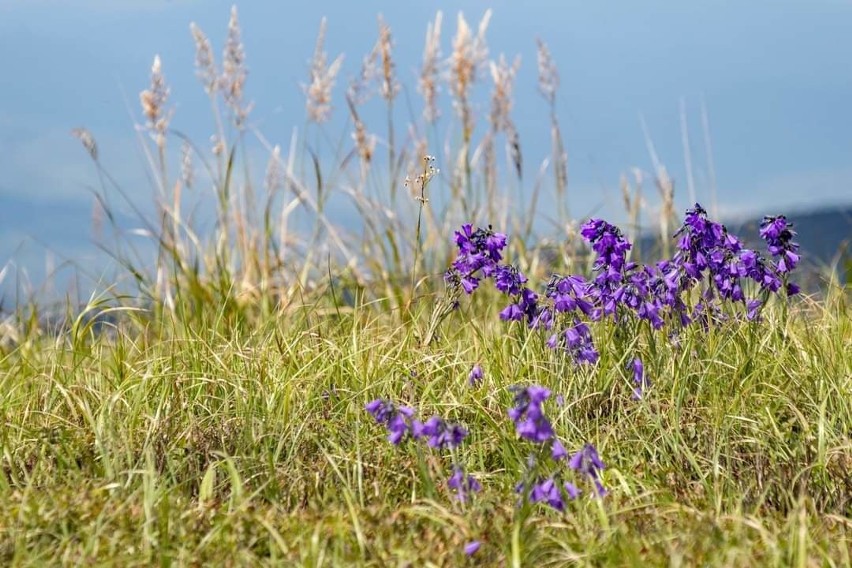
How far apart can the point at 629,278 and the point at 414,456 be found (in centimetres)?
112

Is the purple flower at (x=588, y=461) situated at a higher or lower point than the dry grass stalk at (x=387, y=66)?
lower

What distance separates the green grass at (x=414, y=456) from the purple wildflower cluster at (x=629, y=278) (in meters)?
0.12

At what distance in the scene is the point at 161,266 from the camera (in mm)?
7164

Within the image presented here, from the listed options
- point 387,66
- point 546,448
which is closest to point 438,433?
point 546,448

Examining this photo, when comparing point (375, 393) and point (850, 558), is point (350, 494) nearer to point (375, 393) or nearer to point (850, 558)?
point (375, 393)

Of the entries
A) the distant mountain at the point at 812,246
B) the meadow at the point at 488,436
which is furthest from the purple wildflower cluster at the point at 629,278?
the distant mountain at the point at 812,246

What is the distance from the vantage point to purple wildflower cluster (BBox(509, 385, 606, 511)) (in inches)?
100

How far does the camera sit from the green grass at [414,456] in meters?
2.65

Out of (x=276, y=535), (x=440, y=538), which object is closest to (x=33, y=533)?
(x=276, y=535)

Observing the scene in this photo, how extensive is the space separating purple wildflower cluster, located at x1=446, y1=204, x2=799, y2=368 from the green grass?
12cm

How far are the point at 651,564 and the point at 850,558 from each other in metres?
0.61

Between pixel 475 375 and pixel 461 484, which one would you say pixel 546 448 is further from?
pixel 475 375

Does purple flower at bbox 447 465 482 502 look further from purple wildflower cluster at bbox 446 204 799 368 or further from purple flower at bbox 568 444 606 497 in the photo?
purple wildflower cluster at bbox 446 204 799 368

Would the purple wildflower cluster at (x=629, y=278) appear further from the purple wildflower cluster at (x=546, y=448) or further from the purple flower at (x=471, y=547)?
the purple flower at (x=471, y=547)
